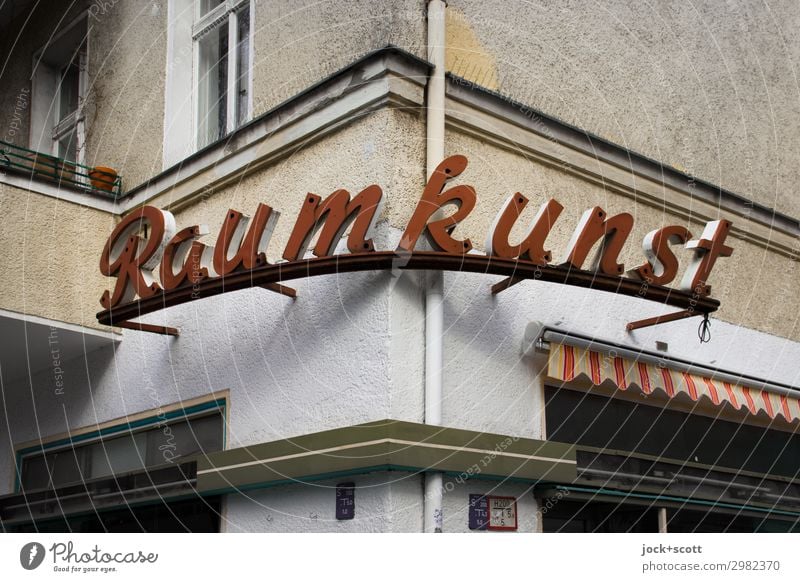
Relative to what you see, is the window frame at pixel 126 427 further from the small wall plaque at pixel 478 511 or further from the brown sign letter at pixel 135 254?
the small wall plaque at pixel 478 511

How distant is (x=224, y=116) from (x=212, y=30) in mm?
839

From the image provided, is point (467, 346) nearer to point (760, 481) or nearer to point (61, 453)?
point (760, 481)

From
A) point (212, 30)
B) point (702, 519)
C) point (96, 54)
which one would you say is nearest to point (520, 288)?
point (702, 519)

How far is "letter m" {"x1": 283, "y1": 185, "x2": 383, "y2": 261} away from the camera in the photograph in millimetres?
5609

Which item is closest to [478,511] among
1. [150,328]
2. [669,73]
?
[150,328]

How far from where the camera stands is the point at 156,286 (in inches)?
254

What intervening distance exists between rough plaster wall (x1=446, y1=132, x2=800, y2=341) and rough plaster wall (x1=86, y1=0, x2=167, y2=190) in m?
2.96

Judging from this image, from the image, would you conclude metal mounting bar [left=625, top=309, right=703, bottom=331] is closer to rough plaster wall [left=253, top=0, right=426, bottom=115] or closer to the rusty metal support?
the rusty metal support

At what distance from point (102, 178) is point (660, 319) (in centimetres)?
465

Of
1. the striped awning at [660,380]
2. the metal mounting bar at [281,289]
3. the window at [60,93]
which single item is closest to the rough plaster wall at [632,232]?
the striped awning at [660,380]

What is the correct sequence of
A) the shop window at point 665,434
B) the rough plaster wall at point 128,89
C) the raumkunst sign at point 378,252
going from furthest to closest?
1. the rough plaster wall at point 128,89
2. the shop window at point 665,434
3. the raumkunst sign at point 378,252

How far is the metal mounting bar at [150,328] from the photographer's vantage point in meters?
6.83
